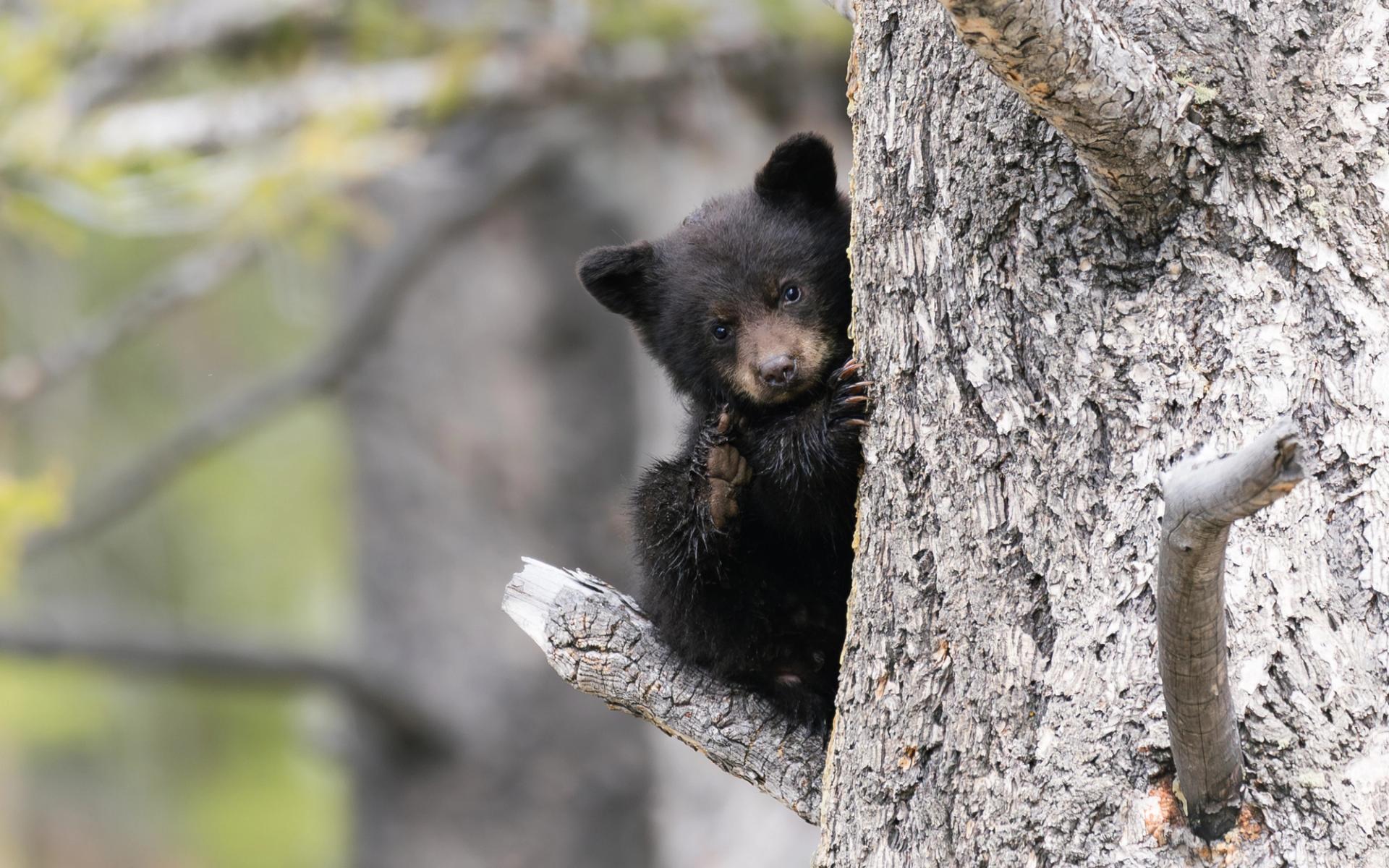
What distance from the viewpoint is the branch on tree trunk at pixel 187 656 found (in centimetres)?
651

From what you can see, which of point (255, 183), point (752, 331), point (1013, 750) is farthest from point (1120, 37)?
point (255, 183)

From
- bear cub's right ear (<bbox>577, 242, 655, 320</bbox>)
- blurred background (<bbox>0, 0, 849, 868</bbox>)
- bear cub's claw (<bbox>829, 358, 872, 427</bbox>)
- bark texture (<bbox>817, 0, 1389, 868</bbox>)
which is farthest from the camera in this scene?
blurred background (<bbox>0, 0, 849, 868</bbox>)

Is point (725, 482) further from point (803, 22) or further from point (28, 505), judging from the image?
point (803, 22)

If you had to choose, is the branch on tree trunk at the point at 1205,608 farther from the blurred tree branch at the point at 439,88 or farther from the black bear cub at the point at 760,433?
the blurred tree branch at the point at 439,88

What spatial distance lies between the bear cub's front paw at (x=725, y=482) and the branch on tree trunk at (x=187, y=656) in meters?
4.40

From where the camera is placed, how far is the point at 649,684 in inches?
114

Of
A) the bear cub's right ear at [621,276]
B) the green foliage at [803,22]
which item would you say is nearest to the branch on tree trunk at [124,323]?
the green foliage at [803,22]

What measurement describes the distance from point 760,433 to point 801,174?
95 cm

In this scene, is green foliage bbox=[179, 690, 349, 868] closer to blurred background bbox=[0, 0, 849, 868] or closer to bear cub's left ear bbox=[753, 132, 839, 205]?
blurred background bbox=[0, 0, 849, 868]

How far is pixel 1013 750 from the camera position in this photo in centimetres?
208

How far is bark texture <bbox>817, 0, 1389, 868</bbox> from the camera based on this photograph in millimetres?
1911

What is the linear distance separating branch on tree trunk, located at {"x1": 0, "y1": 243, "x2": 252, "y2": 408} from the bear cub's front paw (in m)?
4.56

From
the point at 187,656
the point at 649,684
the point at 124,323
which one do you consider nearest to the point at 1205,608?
the point at 649,684

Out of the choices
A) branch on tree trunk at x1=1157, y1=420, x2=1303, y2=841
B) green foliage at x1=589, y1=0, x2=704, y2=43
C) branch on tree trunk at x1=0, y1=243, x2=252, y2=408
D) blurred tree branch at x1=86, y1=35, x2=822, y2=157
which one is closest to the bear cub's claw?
branch on tree trunk at x1=1157, y1=420, x2=1303, y2=841
